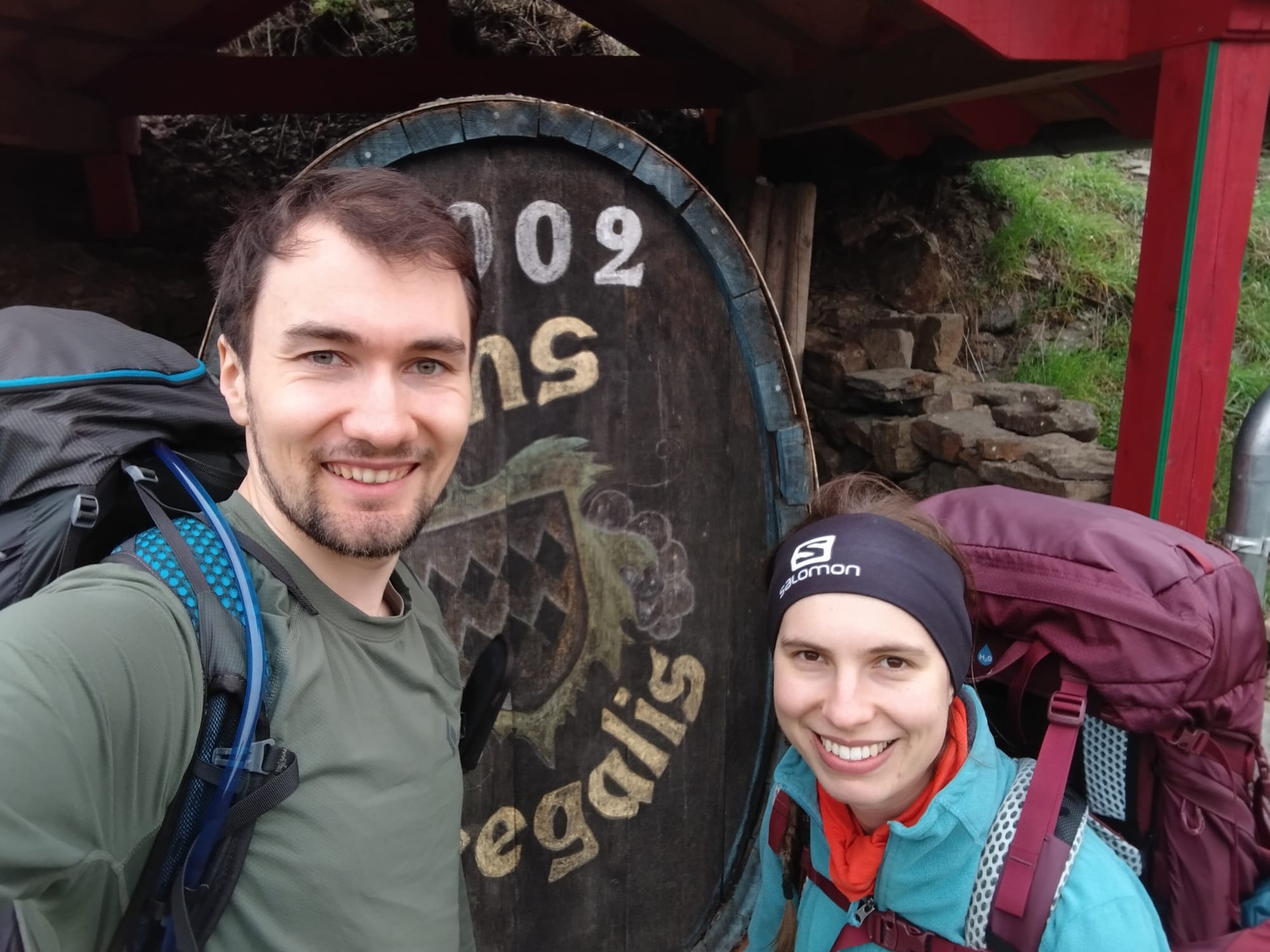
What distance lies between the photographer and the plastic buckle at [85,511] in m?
0.89

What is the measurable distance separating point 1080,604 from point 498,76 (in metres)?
3.97

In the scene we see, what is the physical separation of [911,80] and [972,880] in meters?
2.48

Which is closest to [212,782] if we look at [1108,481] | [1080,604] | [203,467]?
[203,467]

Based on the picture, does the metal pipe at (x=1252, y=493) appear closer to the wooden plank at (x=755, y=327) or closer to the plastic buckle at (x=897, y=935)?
the wooden plank at (x=755, y=327)

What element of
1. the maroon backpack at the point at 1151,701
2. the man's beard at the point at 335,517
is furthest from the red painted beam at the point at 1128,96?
the man's beard at the point at 335,517

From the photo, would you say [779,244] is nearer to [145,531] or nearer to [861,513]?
[861,513]

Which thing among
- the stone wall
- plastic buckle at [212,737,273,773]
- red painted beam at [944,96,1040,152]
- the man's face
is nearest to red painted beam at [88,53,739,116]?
red painted beam at [944,96,1040,152]

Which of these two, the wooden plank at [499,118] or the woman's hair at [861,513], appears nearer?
the woman's hair at [861,513]

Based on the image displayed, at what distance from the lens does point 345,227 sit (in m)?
0.97

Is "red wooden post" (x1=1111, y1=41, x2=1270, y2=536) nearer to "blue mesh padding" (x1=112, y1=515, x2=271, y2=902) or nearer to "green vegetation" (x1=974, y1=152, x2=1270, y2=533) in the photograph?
"blue mesh padding" (x1=112, y1=515, x2=271, y2=902)

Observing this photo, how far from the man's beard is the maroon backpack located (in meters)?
0.83

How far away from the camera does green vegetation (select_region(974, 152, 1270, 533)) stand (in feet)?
14.3

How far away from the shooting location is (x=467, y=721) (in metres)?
1.36

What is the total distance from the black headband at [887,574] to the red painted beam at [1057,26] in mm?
1392
